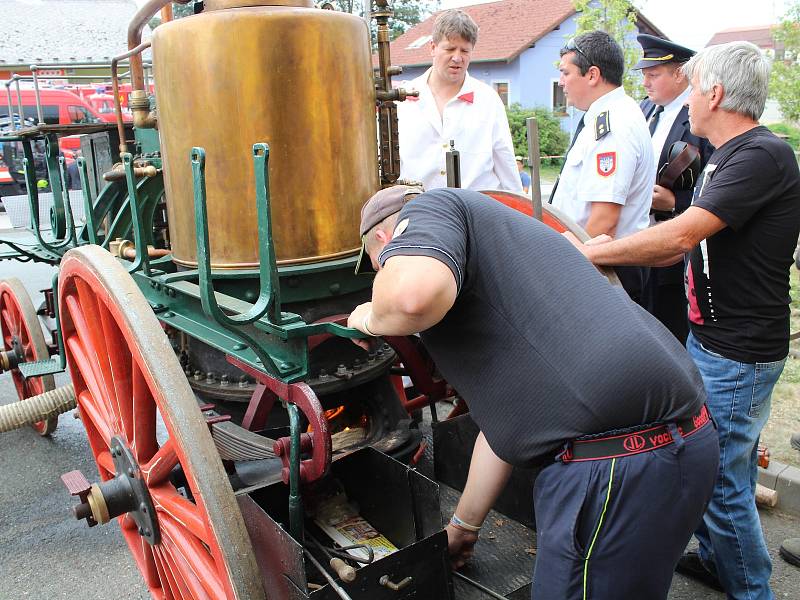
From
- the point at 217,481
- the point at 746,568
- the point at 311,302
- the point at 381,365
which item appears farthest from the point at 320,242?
the point at 746,568

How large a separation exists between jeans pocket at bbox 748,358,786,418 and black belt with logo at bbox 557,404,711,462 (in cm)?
84

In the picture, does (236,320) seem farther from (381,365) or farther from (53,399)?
(53,399)

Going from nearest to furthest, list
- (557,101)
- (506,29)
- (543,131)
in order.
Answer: (543,131)
(557,101)
(506,29)

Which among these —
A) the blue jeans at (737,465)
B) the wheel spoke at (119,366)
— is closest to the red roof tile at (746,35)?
the blue jeans at (737,465)

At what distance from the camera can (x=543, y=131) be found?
2195 cm

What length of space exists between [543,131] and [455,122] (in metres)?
19.5

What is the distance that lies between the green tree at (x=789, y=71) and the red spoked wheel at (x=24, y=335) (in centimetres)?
1487

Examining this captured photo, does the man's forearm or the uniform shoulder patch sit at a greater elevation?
the uniform shoulder patch

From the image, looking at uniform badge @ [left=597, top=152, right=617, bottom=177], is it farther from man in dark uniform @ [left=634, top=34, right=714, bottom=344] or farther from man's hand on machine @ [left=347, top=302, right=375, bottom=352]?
man's hand on machine @ [left=347, top=302, right=375, bottom=352]

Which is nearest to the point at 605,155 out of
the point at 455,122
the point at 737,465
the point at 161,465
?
the point at 455,122

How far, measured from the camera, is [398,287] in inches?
57.4

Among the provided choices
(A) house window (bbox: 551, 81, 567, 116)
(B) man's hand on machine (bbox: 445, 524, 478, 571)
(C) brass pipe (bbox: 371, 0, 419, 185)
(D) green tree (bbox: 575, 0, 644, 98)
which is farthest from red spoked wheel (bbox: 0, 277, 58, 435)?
(A) house window (bbox: 551, 81, 567, 116)

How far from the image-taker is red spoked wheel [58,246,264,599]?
1706mm

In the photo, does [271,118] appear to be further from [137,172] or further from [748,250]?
[748,250]
